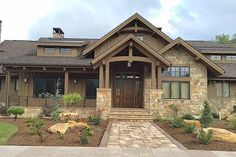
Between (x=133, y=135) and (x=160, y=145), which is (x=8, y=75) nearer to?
(x=133, y=135)

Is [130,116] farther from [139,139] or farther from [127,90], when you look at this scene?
[139,139]

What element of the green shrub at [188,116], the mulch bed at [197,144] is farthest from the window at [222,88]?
→ the mulch bed at [197,144]

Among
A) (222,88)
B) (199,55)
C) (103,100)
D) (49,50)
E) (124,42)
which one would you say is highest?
(49,50)

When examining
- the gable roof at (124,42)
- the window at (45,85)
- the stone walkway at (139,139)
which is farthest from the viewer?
the window at (45,85)

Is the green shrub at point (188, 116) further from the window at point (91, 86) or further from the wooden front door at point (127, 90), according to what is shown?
the window at point (91, 86)

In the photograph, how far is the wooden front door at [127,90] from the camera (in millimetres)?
20297

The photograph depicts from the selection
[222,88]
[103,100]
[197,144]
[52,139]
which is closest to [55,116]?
[103,100]

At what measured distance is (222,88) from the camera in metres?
21.6

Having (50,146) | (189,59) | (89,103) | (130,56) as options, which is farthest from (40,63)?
(50,146)

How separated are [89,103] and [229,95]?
420 inches

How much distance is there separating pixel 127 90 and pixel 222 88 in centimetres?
746

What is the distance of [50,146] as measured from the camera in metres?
8.79

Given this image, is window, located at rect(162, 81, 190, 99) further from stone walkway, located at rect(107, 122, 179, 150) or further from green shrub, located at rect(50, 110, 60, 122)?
green shrub, located at rect(50, 110, 60, 122)

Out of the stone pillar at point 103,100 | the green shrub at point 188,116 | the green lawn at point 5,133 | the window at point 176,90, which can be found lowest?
the green lawn at point 5,133
